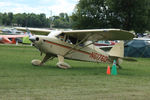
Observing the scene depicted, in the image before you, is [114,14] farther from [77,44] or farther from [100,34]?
[100,34]

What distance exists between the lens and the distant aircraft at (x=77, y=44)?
1739 cm

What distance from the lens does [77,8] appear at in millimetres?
56531

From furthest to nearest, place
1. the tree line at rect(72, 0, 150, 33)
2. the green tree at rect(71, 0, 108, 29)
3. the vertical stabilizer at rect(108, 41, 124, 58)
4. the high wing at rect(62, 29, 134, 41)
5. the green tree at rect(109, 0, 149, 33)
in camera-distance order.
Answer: the green tree at rect(71, 0, 108, 29)
the tree line at rect(72, 0, 150, 33)
the green tree at rect(109, 0, 149, 33)
the vertical stabilizer at rect(108, 41, 124, 58)
the high wing at rect(62, 29, 134, 41)

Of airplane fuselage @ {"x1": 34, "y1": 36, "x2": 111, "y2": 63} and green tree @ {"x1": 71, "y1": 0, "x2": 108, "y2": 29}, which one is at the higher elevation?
green tree @ {"x1": 71, "y1": 0, "x2": 108, "y2": 29}

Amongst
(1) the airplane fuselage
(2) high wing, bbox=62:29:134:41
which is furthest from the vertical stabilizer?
(2) high wing, bbox=62:29:134:41

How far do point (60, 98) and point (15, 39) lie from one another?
4713 centimetres

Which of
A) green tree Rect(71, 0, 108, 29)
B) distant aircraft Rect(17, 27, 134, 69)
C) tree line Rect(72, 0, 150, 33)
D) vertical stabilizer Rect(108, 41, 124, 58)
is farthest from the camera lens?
green tree Rect(71, 0, 108, 29)

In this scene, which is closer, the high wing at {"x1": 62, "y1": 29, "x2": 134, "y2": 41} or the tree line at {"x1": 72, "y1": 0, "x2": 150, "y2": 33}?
the high wing at {"x1": 62, "y1": 29, "x2": 134, "y2": 41}

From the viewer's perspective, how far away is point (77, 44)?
18531 millimetres

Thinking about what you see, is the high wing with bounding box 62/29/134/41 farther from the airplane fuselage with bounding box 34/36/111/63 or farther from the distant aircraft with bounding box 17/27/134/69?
the airplane fuselage with bounding box 34/36/111/63

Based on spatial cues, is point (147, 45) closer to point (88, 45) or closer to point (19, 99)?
point (88, 45)

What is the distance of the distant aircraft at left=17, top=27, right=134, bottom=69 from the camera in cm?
1739

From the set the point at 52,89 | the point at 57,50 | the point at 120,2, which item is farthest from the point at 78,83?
the point at 120,2

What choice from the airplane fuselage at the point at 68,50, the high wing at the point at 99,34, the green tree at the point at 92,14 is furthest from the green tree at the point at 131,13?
the high wing at the point at 99,34
